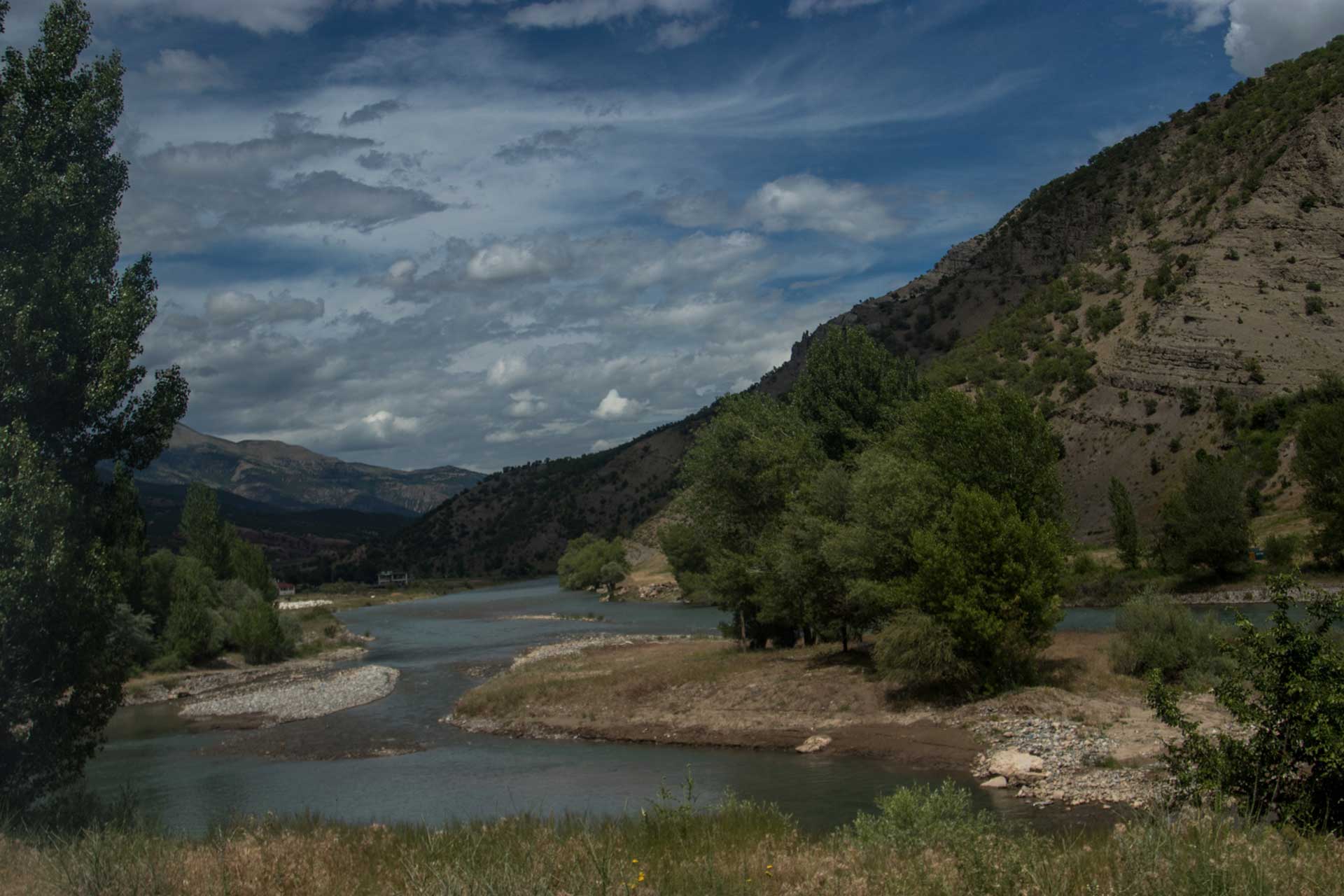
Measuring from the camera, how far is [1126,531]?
64.2m

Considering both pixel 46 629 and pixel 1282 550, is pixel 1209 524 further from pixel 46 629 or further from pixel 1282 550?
pixel 46 629

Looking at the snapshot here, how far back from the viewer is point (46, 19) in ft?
52.1

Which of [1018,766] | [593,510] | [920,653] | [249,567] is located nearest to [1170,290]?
[920,653]

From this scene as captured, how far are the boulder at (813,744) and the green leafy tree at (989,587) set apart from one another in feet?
16.7

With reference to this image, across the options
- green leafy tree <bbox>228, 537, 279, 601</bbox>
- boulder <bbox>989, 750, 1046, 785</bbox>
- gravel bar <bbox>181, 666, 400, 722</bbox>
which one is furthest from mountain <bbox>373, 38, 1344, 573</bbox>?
green leafy tree <bbox>228, 537, 279, 601</bbox>

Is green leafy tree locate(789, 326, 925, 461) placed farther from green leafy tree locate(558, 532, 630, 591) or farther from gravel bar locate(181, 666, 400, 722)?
green leafy tree locate(558, 532, 630, 591)

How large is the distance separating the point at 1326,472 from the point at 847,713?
38592 mm

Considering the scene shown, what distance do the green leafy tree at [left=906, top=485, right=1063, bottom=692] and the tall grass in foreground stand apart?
54.7ft

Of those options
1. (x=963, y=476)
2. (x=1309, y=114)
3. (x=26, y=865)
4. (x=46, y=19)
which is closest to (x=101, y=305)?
(x=46, y=19)

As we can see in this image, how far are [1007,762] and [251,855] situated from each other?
18.9 meters

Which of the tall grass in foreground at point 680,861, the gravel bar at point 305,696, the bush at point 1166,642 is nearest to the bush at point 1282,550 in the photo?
the bush at point 1166,642

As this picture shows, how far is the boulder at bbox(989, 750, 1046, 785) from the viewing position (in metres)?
22.5

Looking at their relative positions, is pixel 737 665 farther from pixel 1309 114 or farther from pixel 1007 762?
pixel 1309 114

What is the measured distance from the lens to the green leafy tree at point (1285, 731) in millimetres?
10578
